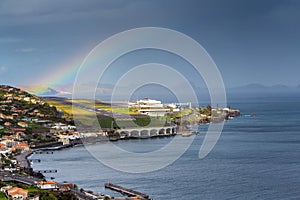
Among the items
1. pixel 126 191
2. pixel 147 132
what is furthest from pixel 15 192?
pixel 147 132

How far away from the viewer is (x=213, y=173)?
11758mm

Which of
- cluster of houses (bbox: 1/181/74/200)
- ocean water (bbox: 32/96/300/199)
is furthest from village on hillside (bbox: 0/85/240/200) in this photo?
ocean water (bbox: 32/96/300/199)

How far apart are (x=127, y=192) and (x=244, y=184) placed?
213 centimetres

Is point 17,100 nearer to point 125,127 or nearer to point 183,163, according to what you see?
point 125,127

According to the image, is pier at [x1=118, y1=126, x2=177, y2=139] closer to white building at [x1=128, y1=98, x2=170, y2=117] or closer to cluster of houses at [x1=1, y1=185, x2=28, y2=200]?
white building at [x1=128, y1=98, x2=170, y2=117]

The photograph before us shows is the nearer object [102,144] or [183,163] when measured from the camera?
[183,163]

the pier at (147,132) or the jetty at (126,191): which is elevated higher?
the pier at (147,132)

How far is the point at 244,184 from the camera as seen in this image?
1052cm

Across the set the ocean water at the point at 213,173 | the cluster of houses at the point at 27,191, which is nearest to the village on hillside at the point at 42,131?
the cluster of houses at the point at 27,191

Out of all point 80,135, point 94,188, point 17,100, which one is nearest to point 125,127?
point 80,135

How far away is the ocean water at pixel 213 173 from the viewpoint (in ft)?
32.6

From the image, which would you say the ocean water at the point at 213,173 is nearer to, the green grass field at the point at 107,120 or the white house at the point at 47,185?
the white house at the point at 47,185

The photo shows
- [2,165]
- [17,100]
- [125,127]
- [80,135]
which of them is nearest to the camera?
[2,165]

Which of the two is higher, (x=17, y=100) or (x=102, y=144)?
(x=17, y=100)
